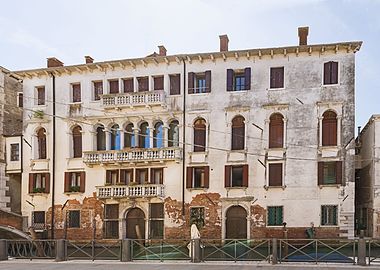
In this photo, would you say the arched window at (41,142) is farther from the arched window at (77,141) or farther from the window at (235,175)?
the window at (235,175)

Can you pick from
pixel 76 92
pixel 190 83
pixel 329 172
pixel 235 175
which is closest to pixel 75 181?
pixel 76 92

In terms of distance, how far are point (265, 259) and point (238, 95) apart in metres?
12.7

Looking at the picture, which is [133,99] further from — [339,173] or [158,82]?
[339,173]

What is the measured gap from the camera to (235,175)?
24.4 meters

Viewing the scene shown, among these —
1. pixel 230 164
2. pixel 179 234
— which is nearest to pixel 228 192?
pixel 230 164

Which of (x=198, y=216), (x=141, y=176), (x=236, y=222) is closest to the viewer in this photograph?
(x=236, y=222)

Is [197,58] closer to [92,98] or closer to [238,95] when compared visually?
[238,95]

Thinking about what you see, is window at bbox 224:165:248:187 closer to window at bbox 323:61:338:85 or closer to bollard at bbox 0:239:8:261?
window at bbox 323:61:338:85

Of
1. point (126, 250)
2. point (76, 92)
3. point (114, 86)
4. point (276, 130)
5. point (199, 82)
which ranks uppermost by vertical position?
point (199, 82)

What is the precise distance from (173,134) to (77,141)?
21.2 feet

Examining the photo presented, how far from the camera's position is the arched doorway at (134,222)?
83.5 feet

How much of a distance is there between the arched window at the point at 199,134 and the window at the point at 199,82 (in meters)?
1.85

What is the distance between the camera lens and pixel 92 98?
26.7 meters

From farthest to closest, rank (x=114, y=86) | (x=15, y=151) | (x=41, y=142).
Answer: (x=15, y=151)
(x=41, y=142)
(x=114, y=86)
